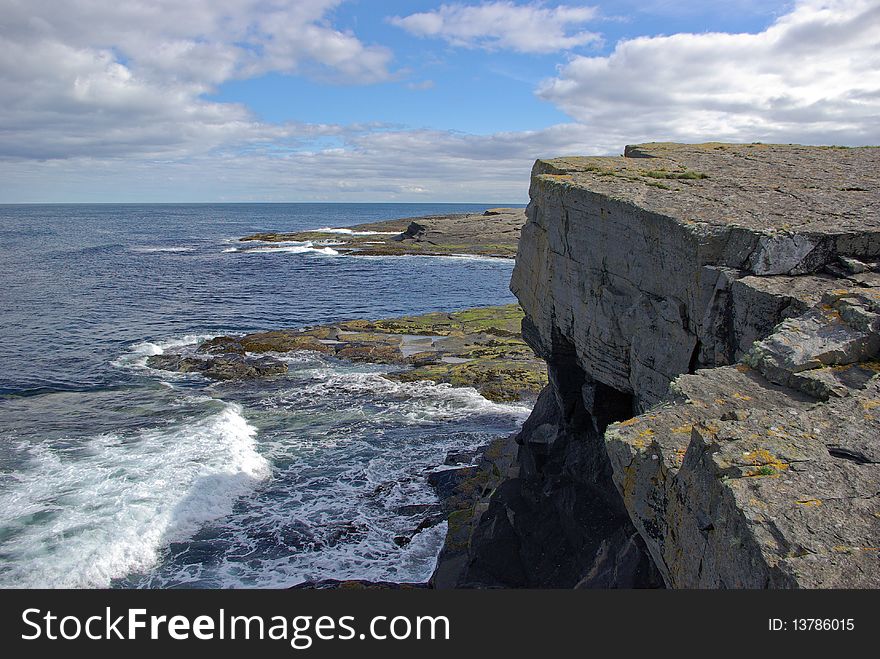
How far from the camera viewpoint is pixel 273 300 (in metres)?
57.7

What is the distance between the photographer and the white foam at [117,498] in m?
16.0

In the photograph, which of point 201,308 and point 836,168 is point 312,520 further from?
point 201,308

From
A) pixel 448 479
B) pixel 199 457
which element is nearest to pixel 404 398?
pixel 448 479

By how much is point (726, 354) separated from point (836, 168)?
843 cm

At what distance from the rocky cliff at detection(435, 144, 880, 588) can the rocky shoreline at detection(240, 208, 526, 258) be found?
3298 inches

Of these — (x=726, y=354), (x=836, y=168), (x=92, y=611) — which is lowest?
(x=92, y=611)

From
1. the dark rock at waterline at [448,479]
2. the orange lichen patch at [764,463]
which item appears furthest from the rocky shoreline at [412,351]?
the orange lichen patch at [764,463]

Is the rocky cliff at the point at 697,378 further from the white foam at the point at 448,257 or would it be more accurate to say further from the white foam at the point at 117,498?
the white foam at the point at 448,257

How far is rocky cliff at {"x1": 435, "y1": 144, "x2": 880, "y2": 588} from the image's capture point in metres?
5.61

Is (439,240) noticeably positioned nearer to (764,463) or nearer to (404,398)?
(404,398)

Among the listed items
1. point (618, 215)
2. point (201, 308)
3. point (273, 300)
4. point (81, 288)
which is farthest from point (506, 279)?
point (618, 215)

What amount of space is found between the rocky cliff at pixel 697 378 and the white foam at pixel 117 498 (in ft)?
26.4

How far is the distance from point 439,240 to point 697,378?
110691mm

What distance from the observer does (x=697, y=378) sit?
26.9ft
